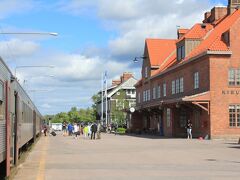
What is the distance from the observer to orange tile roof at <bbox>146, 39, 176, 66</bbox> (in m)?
63.4

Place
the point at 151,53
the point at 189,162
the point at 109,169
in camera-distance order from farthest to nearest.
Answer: the point at 151,53 → the point at 189,162 → the point at 109,169

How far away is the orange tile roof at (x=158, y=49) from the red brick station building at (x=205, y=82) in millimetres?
438

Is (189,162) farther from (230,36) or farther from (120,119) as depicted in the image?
(120,119)

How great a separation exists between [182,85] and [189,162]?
30633 mm

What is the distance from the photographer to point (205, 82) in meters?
41.7

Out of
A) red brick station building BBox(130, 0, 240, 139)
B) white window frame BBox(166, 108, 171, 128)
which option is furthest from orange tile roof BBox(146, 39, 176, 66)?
white window frame BBox(166, 108, 171, 128)

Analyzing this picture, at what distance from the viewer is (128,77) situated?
371 feet

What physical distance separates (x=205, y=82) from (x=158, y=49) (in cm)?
2391

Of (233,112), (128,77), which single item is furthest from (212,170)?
(128,77)

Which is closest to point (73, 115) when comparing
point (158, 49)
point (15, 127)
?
point (158, 49)

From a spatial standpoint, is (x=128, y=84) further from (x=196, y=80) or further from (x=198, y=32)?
(x=196, y=80)

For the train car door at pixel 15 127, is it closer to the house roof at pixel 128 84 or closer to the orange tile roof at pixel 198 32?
the orange tile roof at pixel 198 32

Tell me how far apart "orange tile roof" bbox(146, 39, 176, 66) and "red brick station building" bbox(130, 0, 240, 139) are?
44cm

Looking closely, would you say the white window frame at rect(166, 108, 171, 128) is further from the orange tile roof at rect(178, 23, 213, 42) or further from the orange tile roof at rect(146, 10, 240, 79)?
the orange tile roof at rect(178, 23, 213, 42)
